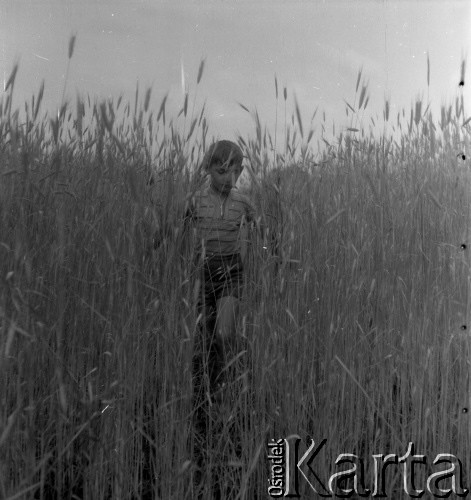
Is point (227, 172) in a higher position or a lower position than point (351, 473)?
higher

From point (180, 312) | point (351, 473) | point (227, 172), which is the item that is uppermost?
point (227, 172)

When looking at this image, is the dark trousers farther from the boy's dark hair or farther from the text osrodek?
the boy's dark hair

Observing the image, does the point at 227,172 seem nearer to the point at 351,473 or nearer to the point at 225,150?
the point at 225,150

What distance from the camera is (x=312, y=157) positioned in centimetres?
135

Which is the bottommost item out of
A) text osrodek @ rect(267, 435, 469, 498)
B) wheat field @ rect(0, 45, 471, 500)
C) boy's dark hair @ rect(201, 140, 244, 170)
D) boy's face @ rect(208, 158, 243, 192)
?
text osrodek @ rect(267, 435, 469, 498)

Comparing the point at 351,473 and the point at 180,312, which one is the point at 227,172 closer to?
the point at 180,312

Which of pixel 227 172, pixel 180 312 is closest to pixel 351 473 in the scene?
pixel 180 312

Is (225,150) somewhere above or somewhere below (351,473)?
above

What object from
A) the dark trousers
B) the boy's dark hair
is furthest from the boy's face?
the dark trousers

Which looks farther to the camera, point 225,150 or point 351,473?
point 225,150

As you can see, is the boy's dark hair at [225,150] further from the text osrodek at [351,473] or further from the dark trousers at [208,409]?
the text osrodek at [351,473]

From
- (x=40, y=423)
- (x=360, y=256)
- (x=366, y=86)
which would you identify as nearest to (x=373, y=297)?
(x=360, y=256)

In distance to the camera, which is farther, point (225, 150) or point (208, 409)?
point (225, 150)

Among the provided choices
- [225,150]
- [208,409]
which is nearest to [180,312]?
[208,409]
